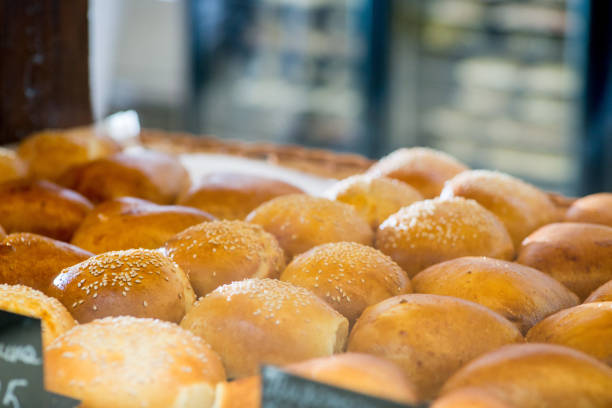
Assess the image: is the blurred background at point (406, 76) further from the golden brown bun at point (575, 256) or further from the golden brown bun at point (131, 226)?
the golden brown bun at point (131, 226)

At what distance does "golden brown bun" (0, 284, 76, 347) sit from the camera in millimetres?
962

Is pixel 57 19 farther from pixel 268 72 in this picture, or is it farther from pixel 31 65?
pixel 268 72

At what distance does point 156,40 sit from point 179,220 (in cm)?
509

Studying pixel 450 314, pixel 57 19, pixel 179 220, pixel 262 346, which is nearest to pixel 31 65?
pixel 57 19

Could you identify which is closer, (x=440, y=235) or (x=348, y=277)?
(x=348, y=277)

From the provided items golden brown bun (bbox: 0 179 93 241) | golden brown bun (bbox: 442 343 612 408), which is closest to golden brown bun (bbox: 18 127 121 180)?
golden brown bun (bbox: 0 179 93 241)

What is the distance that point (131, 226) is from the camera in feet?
4.43

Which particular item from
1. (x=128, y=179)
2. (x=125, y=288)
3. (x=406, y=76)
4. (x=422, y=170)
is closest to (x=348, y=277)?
(x=125, y=288)

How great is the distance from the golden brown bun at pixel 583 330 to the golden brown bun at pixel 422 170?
0.72m

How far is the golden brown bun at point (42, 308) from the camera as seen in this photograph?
962 mm

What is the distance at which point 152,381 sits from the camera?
0.83 metres

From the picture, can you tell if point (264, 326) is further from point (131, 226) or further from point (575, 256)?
point (575, 256)

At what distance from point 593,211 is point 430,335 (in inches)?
29.9

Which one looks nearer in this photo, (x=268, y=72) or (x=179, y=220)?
(x=179, y=220)
